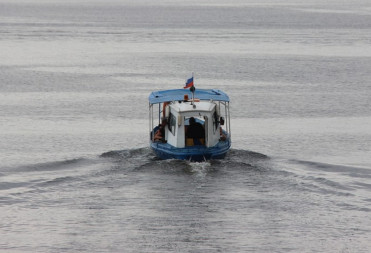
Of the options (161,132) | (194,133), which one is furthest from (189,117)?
(161,132)

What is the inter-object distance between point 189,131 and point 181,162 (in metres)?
2.03

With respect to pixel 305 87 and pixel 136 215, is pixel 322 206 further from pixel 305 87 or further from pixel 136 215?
pixel 305 87

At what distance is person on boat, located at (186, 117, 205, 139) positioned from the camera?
3966 centimetres

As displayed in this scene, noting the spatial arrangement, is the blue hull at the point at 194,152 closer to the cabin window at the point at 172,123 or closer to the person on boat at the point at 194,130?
the cabin window at the point at 172,123

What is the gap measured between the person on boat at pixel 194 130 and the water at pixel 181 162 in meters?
1.84

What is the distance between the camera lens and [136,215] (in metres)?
31.4

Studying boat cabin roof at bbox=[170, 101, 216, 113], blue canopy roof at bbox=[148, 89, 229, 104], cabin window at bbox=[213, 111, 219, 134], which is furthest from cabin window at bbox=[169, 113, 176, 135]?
cabin window at bbox=[213, 111, 219, 134]

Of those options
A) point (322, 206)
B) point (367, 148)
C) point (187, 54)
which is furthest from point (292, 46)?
point (322, 206)

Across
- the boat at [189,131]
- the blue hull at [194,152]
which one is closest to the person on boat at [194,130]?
the boat at [189,131]

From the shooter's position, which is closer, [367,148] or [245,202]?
[245,202]

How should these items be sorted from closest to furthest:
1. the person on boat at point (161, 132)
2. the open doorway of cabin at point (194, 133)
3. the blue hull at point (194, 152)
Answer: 1. the blue hull at point (194, 152)
2. the open doorway of cabin at point (194, 133)
3. the person on boat at point (161, 132)

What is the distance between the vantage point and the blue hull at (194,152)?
38.3 metres

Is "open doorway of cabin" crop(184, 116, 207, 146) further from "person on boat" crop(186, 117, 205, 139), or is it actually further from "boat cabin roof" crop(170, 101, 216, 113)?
"boat cabin roof" crop(170, 101, 216, 113)

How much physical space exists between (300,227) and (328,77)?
47604mm
